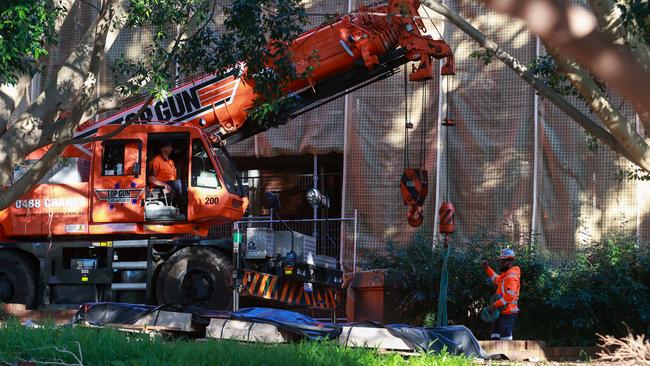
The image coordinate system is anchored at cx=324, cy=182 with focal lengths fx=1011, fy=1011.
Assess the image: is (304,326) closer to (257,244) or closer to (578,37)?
(257,244)

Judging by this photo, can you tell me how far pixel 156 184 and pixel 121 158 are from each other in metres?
0.73

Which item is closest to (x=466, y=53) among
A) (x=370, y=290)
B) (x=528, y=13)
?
(x=370, y=290)

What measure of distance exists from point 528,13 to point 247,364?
514 centimetres

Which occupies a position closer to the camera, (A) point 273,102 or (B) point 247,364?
(B) point 247,364

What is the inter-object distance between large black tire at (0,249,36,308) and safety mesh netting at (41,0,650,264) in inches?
180

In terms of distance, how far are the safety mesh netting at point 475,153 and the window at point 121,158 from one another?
3858 mm

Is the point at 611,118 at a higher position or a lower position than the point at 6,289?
higher

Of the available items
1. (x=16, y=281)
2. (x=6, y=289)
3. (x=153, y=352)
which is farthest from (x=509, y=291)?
(x=6, y=289)

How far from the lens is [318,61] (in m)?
15.7

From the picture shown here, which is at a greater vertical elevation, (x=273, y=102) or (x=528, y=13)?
(x=273, y=102)

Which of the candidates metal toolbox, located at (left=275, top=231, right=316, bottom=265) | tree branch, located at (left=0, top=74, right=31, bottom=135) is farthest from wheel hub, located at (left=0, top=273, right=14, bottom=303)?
tree branch, located at (left=0, top=74, right=31, bottom=135)

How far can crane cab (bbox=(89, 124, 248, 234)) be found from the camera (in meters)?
15.3

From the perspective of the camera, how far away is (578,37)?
3.03 m

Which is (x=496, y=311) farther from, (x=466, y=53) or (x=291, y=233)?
(x=466, y=53)
